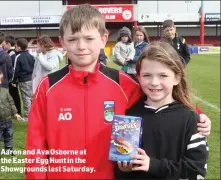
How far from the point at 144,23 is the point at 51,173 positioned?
36.8 metres

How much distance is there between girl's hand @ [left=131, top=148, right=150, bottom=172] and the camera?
5.74 ft

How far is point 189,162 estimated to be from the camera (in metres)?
1.80

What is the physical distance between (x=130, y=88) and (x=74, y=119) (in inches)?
12.4

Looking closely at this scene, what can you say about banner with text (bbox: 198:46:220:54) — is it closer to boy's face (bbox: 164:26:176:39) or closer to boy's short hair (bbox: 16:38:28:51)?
boy's short hair (bbox: 16:38:28:51)

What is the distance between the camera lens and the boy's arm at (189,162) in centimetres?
181

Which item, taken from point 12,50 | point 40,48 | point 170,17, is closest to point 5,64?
point 40,48

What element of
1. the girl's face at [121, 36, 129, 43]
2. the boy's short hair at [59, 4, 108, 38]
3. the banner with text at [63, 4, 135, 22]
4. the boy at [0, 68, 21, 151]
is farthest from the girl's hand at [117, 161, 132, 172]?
the banner with text at [63, 4, 135, 22]

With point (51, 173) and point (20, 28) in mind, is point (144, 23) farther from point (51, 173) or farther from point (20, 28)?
point (51, 173)

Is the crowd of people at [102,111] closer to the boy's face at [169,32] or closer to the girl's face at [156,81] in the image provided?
the girl's face at [156,81]

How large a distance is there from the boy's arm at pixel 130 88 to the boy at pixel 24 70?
4708 mm

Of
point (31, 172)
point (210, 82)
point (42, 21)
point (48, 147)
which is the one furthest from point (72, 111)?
point (42, 21)

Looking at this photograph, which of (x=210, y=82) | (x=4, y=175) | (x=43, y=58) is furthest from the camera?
(x=210, y=82)

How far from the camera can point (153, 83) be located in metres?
1.86

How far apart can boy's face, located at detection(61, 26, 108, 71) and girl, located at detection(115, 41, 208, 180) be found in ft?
0.79
